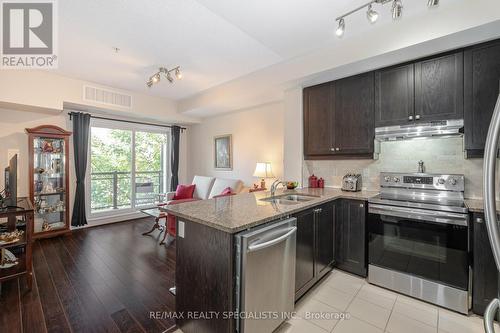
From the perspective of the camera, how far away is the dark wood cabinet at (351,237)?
2498mm

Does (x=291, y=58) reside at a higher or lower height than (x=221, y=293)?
higher

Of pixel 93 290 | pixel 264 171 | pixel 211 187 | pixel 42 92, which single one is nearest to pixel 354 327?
pixel 93 290

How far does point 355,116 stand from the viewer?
2.86 m

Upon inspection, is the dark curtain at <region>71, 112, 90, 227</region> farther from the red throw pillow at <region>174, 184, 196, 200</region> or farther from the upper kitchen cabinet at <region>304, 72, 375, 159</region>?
the upper kitchen cabinet at <region>304, 72, 375, 159</region>

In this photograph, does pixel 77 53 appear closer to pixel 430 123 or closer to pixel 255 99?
pixel 255 99

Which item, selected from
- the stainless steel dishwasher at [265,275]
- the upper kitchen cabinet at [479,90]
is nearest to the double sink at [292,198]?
the stainless steel dishwasher at [265,275]

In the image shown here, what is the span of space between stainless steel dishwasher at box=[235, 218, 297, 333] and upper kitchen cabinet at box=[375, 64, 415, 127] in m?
1.78

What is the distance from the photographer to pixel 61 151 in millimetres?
4066

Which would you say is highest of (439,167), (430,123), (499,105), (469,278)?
(430,123)

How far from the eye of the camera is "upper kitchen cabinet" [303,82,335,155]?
3.10 meters

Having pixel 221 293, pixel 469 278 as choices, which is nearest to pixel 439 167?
pixel 469 278

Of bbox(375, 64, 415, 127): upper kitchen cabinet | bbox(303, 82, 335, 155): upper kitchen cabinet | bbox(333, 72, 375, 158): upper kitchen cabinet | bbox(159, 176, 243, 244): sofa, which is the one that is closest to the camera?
bbox(375, 64, 415, 127): upper kitchen cabinet

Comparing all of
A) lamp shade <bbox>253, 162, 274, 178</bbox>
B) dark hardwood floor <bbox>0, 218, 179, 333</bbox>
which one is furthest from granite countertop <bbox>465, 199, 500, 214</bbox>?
dark hardwood floor <bbox>0, 218, 179, 333</bbox>

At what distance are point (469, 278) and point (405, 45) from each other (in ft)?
7.34
